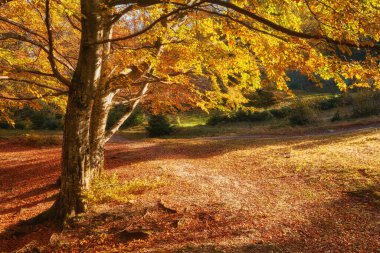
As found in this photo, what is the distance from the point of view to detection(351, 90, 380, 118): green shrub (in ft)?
72.6

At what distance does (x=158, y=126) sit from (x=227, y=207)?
56.2 feet

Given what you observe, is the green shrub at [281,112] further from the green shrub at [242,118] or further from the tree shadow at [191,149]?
the tree shadow at [191,149]

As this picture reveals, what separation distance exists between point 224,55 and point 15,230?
6.03 metres

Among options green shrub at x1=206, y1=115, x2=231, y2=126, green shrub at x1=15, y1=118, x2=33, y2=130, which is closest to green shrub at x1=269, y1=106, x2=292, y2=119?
green shrub at x1=206, y1=115, x2=231, y2=126

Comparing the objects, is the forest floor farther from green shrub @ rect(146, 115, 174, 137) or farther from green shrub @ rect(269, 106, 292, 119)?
green shrub @ rect(269, 106, 292, 119)

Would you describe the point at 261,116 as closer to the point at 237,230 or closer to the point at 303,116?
the point at 303,116

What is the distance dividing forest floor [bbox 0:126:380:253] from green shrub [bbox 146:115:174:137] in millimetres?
10617

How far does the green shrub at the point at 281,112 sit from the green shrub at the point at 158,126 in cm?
893

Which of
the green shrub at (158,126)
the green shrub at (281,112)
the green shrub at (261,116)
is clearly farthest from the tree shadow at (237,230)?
the green shrub at (261,116)

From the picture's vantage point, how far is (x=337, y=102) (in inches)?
1035

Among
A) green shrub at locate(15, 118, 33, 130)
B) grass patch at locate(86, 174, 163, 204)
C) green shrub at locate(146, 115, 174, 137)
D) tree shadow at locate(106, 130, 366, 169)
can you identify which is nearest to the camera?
grass patch at locate(86, 174, 163, 204)

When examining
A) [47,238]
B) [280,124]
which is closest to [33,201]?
[47,238]

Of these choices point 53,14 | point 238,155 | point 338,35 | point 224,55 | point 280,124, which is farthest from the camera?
point 280,124

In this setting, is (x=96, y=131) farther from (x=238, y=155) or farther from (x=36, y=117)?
(x=36, y=117)
